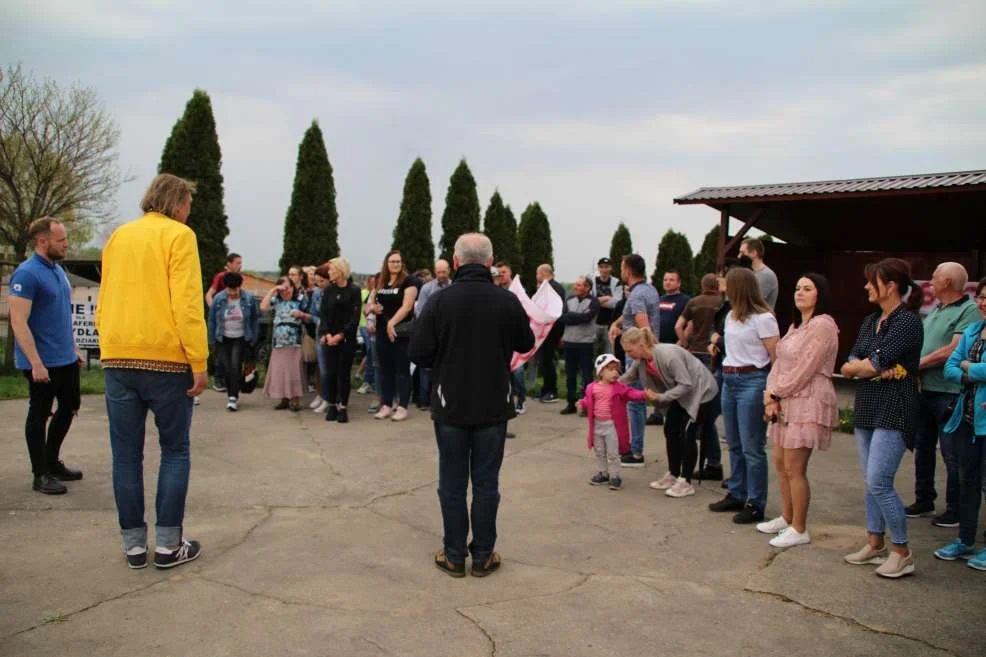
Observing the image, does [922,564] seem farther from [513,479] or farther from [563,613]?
[513,479]

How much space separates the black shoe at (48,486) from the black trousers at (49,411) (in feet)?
0.15

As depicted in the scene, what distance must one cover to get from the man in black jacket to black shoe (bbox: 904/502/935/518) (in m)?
3.45

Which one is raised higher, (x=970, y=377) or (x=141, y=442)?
(x=970, y=377)

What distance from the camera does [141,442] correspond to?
450 centimetres

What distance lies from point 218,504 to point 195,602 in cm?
193

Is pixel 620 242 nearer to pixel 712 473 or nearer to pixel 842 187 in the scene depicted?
pixel 842 187

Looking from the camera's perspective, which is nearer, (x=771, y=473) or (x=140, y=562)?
(x=140, y=562)

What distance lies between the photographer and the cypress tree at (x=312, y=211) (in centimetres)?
1764

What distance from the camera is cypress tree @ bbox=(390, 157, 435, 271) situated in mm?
19652

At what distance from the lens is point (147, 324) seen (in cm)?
429

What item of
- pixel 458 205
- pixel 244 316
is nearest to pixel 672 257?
pixel 458 205

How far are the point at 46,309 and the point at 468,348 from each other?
347 cm

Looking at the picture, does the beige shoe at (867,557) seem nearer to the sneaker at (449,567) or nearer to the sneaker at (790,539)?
the sneaker at (790,539)

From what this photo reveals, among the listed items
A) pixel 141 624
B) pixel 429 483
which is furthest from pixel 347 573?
pixel 429 483
